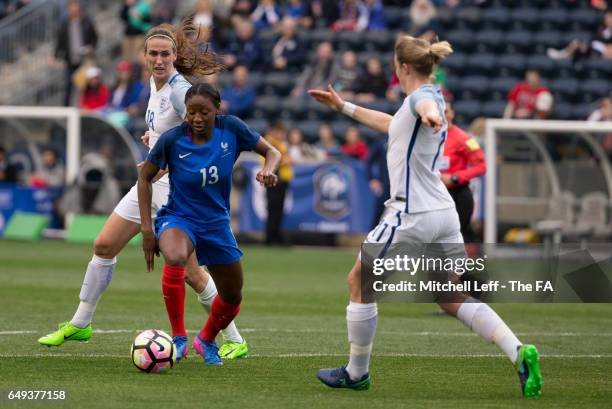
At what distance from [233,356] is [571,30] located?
17847mm

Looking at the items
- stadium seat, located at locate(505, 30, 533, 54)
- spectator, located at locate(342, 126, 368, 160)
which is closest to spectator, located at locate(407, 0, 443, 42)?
stadium seat, located at locate(505, 30, 533, 54)

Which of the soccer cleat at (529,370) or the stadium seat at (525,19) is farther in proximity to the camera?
the stadium seat at (525,19)

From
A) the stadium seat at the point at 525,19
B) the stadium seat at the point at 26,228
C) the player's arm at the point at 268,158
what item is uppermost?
the stadium seat at the point at 525,19

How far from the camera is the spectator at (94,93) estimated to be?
25984 millimetres

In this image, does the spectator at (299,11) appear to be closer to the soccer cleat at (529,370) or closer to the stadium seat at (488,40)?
the stadium seat at (488,40)

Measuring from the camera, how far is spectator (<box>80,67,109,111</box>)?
26.0 m

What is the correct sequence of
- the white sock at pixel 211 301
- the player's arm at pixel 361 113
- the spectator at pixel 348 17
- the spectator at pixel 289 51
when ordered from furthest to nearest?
the spectator at pixel 348 17, the spectator at pixel 289 51, the white sock at pixel 211 301, the player's arm at pixel 361 113

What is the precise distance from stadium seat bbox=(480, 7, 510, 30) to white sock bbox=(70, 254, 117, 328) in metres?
17.6

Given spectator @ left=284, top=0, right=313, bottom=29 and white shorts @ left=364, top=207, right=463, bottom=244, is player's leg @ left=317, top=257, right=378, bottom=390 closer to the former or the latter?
white shorts @ left=364, top=207, right=463, bottom=244

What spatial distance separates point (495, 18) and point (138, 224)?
17673mm

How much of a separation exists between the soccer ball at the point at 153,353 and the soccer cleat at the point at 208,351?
502mm

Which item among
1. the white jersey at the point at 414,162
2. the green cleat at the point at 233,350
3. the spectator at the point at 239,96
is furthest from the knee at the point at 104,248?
the spectator at the point at 239,96

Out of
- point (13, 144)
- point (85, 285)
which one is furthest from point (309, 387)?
point (13, 144)

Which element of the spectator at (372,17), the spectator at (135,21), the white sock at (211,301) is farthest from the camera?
the spectator at (135,21)
